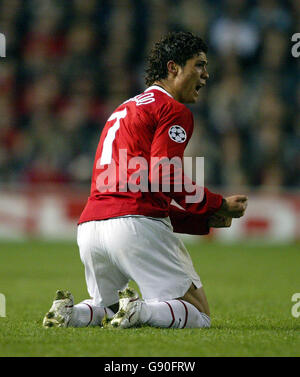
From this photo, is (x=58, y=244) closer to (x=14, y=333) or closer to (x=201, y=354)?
(x=14, y=333)

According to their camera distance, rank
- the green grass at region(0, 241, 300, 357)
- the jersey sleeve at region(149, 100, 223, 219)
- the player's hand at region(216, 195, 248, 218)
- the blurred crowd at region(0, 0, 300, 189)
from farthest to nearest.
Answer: the blurred crowd at region(0, 0, 300, 189) < the player's hand at region(216, 195, 248, 218) < the jersey sleeve at region(149, 100, 223, 219) < the green grass at region(0, 241, 300, 357)

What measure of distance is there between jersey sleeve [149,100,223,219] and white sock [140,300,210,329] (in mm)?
510

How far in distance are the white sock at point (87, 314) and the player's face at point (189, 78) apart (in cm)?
131

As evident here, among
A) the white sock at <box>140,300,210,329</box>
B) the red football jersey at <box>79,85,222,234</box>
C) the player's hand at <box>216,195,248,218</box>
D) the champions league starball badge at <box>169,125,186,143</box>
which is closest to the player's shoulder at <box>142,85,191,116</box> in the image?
the red football jersey at <box>79,85,222,234</box>

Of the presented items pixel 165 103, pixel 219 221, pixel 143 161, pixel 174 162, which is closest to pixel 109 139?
pixel 143 161

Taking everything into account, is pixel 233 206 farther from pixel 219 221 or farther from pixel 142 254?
pixel 142 254

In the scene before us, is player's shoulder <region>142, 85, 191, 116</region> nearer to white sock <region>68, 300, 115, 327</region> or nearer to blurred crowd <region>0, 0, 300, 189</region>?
white sock <region>68, 300, 115, 327</region>

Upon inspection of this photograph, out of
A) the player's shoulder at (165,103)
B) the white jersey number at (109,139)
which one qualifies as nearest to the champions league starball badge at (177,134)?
the player's shoulder at (165,103)

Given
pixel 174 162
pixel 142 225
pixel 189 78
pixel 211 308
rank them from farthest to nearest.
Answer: pixel 211 308 < pixel 189 78 < pixel 142 225 < pixel 174 162

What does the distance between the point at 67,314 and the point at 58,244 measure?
302 inches

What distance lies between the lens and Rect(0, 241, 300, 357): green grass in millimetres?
3508

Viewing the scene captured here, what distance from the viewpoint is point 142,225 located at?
13.6 ft

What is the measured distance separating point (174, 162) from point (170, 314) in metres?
0.81

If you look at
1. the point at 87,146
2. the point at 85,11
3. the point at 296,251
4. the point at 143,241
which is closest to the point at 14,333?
the point at 143,241
